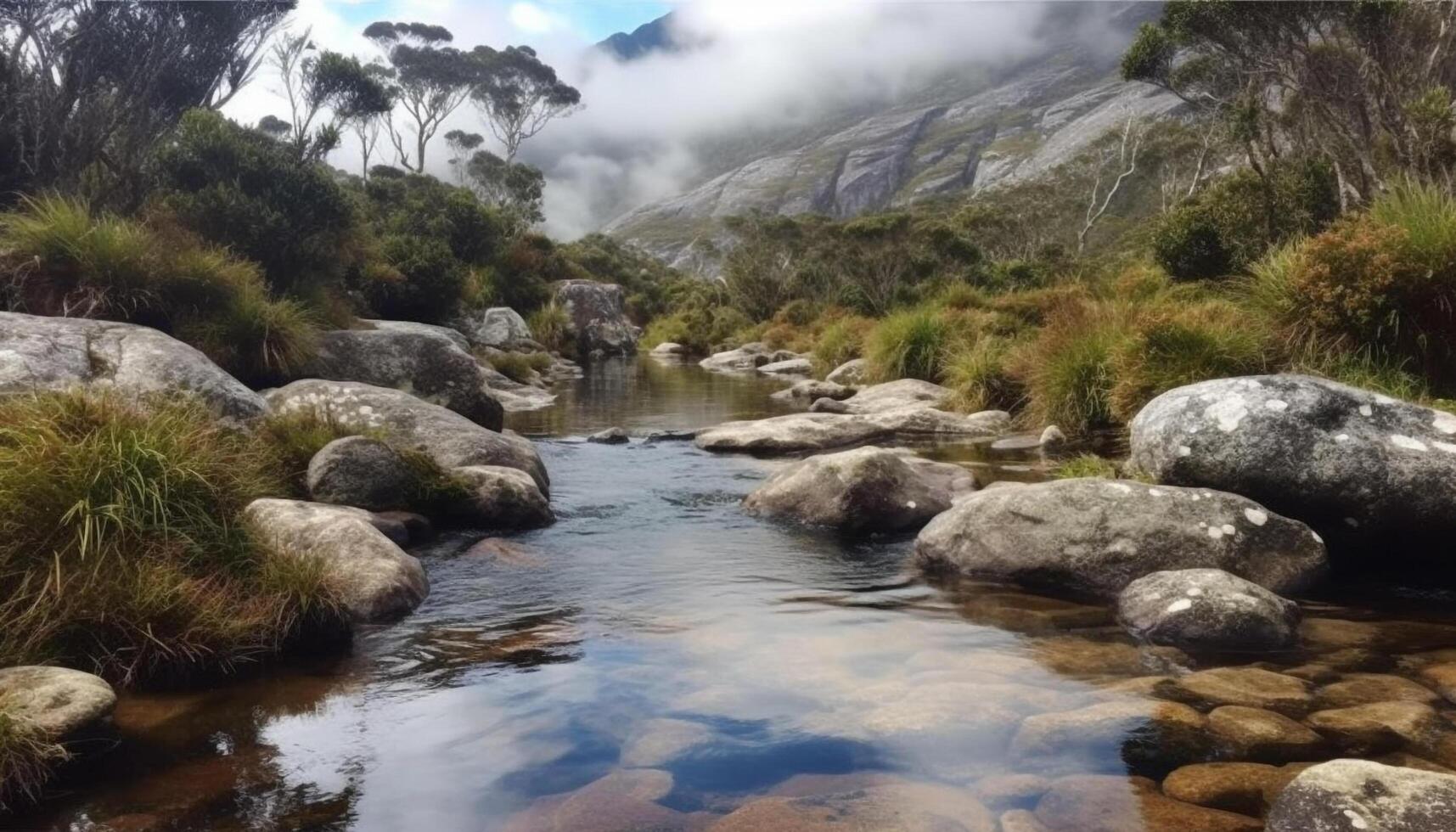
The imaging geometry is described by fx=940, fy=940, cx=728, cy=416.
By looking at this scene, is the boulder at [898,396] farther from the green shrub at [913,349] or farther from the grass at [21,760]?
the grass at [21,760]

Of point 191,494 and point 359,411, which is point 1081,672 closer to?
point 191,494

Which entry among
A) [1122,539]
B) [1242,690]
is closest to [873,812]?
[1242,690]

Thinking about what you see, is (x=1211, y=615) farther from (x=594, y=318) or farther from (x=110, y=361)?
(x=594, y=318)

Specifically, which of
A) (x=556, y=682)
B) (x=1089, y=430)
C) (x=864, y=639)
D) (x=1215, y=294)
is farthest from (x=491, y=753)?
(x=1215, y=294)

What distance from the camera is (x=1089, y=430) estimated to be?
13.5m

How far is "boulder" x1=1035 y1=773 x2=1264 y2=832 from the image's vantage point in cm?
366

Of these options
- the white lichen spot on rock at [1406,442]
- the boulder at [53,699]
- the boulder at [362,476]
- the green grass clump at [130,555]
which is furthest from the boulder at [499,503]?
the white lichen spot on rock at [1406,442]

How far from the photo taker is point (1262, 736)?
4332mm

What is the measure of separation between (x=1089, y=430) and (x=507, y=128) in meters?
67.7

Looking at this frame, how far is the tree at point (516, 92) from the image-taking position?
7038 cm

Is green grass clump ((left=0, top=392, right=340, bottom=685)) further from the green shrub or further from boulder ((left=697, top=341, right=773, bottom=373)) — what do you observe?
boulder ((left=697, top=341, right=773, bottom=373))

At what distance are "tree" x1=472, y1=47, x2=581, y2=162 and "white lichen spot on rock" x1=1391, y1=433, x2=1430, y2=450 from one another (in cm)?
6965

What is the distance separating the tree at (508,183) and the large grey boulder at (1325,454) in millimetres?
59535

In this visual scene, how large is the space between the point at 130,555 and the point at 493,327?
2691 centimetres
